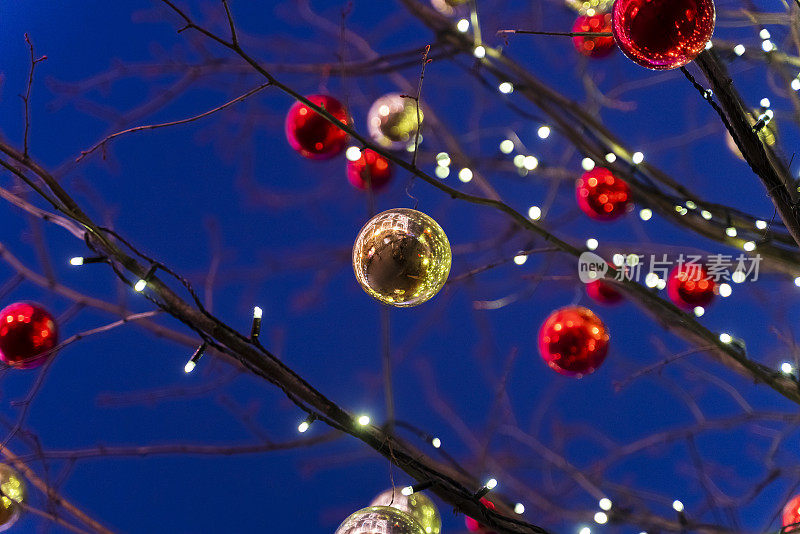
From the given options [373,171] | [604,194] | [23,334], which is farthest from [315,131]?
[23,334]

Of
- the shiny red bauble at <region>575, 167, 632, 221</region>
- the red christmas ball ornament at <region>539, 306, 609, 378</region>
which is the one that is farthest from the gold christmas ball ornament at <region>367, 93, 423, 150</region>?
the red christmas ball ornament at <region>539, 306, 609, 378</region>

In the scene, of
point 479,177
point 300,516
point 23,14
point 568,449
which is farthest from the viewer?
point 568,449

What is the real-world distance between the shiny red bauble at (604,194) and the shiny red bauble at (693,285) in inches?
10.4

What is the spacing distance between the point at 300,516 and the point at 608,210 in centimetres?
174

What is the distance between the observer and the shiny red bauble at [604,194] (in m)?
1.99

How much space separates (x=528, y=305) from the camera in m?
3.04

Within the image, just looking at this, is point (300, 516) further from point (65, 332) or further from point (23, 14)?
point (23, 14)

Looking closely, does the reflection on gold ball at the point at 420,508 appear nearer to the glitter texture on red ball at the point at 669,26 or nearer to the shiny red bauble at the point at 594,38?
the glitter texture on red ball at the point at 669,26

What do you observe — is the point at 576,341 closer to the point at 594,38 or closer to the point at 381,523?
the point at 381,523

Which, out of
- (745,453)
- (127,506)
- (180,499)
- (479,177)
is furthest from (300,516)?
(745,453)

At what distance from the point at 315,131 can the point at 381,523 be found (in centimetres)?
108

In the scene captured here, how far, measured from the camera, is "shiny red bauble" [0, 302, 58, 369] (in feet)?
6.15

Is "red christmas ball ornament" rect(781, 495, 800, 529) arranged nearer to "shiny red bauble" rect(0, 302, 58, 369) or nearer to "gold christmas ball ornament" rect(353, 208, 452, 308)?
"gold christmas ball ornament" rect(353, 208, 452, 308)

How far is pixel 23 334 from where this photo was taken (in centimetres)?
188
